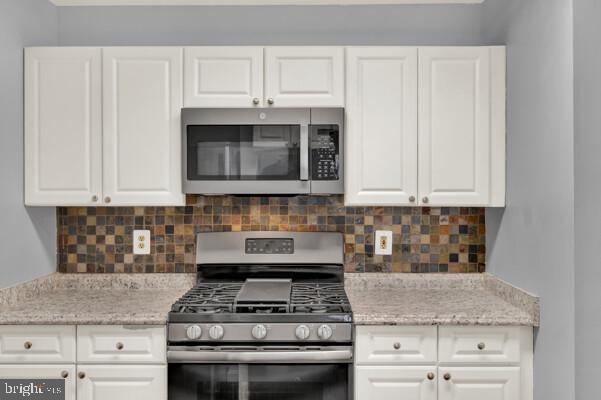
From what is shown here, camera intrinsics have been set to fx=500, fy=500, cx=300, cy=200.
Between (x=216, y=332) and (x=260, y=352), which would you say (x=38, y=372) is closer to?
(x=216, y=332)

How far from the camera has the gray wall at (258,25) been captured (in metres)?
2.67

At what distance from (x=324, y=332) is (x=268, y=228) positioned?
2.66ft

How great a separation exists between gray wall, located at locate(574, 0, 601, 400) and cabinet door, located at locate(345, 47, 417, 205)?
78cm

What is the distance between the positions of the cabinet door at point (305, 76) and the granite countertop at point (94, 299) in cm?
110

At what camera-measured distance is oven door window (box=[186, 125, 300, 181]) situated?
93.0 inches

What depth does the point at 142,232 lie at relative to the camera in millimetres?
2709

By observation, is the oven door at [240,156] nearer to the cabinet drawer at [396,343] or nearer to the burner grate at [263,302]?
the burner grate at [263,302]

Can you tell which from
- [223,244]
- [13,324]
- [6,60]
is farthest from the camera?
[223,244]

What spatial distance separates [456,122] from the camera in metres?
2.39

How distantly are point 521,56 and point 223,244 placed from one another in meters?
1.71

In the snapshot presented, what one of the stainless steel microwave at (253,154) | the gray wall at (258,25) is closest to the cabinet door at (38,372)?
the stainless steel microwave at (253,154)

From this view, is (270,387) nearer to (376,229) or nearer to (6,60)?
(376,229)

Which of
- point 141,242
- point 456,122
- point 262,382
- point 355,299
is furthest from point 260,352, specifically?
point 456,122

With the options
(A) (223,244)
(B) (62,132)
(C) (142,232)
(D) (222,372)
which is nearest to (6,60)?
(B) (62,132)
